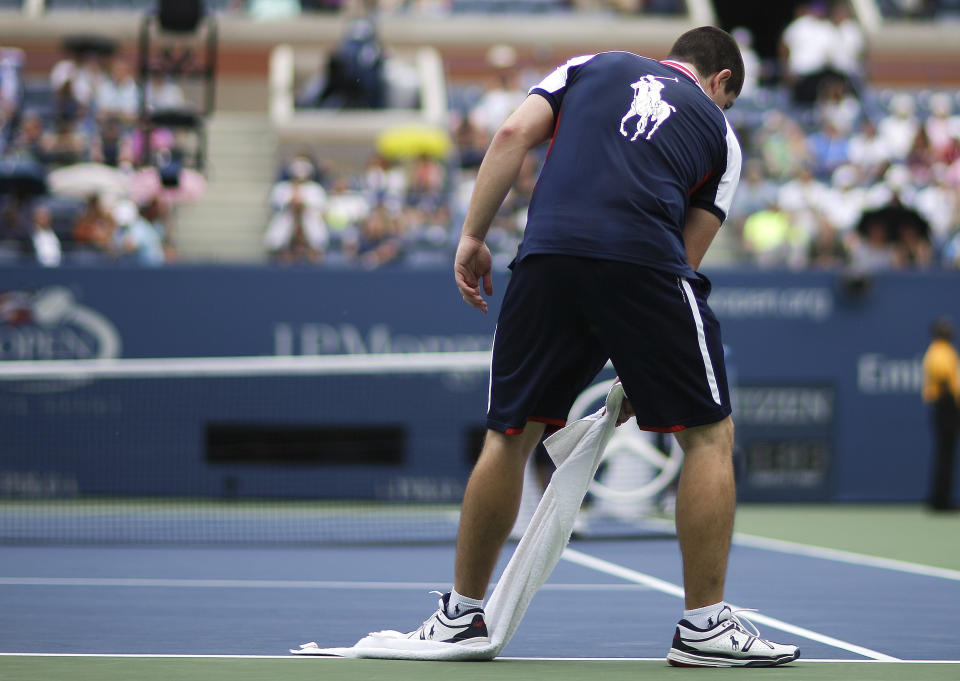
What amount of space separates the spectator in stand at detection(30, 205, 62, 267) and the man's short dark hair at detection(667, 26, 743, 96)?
922 cm

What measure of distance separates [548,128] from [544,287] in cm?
48

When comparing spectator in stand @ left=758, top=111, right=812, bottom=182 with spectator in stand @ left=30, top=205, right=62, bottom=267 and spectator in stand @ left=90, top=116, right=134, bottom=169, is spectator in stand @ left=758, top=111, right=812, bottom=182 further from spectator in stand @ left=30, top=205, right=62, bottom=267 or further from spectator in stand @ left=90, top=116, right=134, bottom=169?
spectator in stand @ left=30, top=205, right=62, bottom=267

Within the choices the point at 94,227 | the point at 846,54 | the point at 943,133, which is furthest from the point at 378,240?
the point at 846,54

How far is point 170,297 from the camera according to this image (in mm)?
12977

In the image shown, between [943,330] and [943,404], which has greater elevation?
[943,330]

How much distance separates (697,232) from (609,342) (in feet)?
1.59

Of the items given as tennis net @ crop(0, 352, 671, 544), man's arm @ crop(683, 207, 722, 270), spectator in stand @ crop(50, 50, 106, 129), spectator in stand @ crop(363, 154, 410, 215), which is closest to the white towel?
man's arm @ crop(683, 207, 722, 270)

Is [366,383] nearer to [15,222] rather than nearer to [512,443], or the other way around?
[15,222]

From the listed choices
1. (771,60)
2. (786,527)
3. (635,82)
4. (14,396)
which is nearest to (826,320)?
(786,527)

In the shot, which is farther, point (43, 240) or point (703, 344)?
point (43, 240)

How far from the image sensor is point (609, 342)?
430 centimetres

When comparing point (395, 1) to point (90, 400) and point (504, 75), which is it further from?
point (90, 400)

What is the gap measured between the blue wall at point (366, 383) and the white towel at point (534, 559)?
26.5 ft

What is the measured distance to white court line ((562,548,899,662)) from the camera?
477 cm
